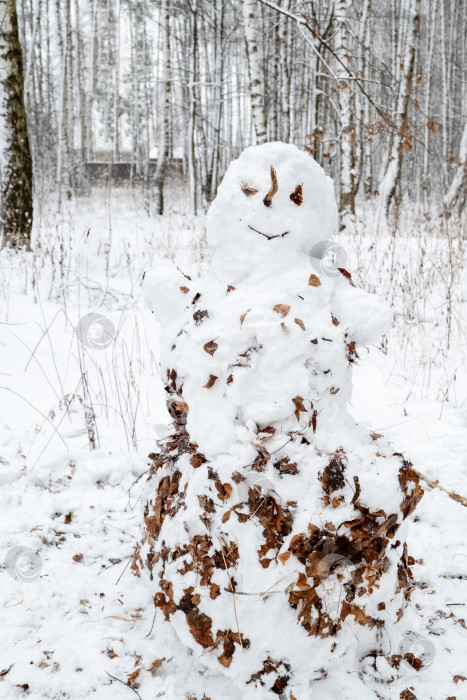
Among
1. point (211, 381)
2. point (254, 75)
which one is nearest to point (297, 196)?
point (211, 381)

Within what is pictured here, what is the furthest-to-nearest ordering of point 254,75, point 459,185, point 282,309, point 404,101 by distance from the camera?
point 459,185, point 404,101, point 254,75, point 282,309

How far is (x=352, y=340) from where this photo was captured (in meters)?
1.29

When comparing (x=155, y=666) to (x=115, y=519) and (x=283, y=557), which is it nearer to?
(x=283, y=557)

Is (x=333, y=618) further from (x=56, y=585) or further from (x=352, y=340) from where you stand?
(x=56, y=585)
